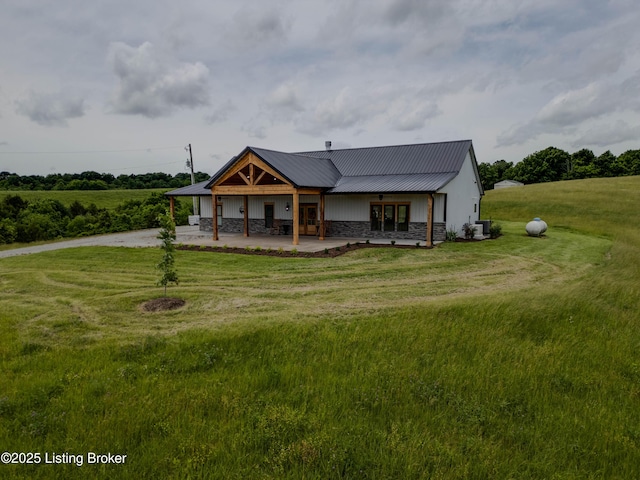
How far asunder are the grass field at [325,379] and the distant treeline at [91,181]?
48867 mm

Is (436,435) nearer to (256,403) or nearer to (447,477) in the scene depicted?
(447,477)

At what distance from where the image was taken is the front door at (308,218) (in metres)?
21.0

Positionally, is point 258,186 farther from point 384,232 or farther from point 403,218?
Answer: point 403,218

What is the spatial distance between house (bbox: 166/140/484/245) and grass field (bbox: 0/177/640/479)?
8522 millimetres

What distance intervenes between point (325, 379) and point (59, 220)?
30.6 m

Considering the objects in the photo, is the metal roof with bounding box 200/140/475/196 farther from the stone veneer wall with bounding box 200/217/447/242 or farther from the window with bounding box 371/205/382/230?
the stone veneer wall with bounding box 200/217/447/242

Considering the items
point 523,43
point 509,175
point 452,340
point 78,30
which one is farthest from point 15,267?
point 509,175

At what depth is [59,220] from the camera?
28.5m

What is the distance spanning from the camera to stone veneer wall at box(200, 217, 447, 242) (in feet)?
60.3

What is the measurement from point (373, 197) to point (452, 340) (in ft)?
46.0

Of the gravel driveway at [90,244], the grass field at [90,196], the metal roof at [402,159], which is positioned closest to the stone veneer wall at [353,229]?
the metal roof at [402,159]

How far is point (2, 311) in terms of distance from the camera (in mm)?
7262

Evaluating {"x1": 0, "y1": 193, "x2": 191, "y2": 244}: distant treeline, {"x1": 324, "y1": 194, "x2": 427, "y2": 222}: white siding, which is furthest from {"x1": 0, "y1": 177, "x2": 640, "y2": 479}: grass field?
{"x1": 0, "y1": 193, "x2": 191, "y2": 244}: distant treeline

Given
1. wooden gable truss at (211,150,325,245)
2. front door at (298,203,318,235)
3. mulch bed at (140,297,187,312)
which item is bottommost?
mulch bed at (140,297,187,312)
